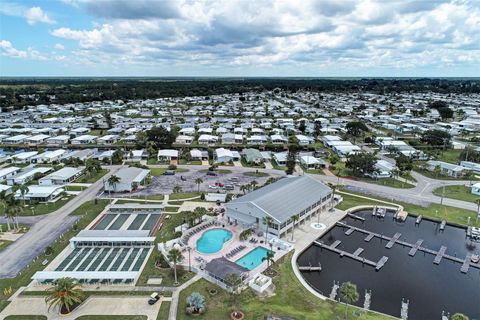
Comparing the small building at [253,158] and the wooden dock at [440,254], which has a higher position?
the small building at [253,158]

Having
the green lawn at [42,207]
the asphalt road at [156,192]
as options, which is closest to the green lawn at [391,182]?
the asphalt road at [156,192]

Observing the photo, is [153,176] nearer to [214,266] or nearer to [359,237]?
[214,266]

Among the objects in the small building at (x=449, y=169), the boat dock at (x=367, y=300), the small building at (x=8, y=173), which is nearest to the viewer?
the boat dock at (x=367, y=300)

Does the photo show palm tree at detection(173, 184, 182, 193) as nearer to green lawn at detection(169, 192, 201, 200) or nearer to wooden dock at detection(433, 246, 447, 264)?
green lawn at detection(169, 192, 201, 200)

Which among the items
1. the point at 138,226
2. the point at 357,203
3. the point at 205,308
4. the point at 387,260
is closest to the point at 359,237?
the point at 387,260

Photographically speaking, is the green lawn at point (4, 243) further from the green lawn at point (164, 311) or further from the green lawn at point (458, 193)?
the green lawn at point (458, 193)

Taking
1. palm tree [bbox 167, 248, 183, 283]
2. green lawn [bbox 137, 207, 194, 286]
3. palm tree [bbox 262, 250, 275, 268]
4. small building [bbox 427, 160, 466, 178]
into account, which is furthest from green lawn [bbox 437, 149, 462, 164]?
palm tree [bbox 167, 248, 183, 283]
